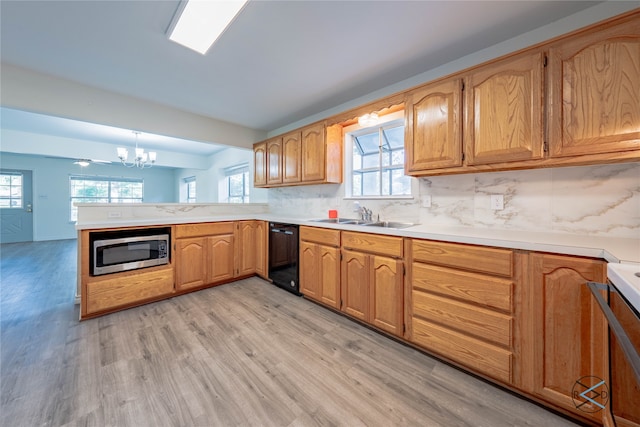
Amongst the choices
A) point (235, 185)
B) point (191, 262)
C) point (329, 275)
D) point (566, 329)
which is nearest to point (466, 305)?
point (566, 329)

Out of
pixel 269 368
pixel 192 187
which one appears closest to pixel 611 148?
pixel 269 368

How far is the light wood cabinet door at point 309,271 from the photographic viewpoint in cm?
260

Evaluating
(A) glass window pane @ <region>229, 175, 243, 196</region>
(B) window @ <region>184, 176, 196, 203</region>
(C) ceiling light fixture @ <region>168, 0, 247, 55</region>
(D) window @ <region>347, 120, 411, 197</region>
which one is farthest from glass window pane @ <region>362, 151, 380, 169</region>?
(B) window @ <region>184, 176, 196, 203</region>

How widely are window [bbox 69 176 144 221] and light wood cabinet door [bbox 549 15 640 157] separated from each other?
1004cm

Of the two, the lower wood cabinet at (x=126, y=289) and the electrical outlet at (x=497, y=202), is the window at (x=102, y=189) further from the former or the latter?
the electrical outlet at (x=497, y=202)

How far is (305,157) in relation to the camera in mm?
3146

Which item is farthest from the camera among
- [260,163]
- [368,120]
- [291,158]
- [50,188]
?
[50,188]

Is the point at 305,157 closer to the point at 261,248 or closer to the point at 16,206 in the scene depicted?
the point at 261,248

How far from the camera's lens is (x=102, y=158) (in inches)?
211

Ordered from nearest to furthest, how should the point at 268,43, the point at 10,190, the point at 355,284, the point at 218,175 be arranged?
the point at 268,43 → the point at 355,284 → the point at 218,175 → the point at 10,190

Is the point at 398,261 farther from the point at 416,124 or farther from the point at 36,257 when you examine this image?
the point at 36,257

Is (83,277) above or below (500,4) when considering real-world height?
below

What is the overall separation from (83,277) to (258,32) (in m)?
2.75

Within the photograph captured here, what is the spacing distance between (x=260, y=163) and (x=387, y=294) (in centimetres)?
293
